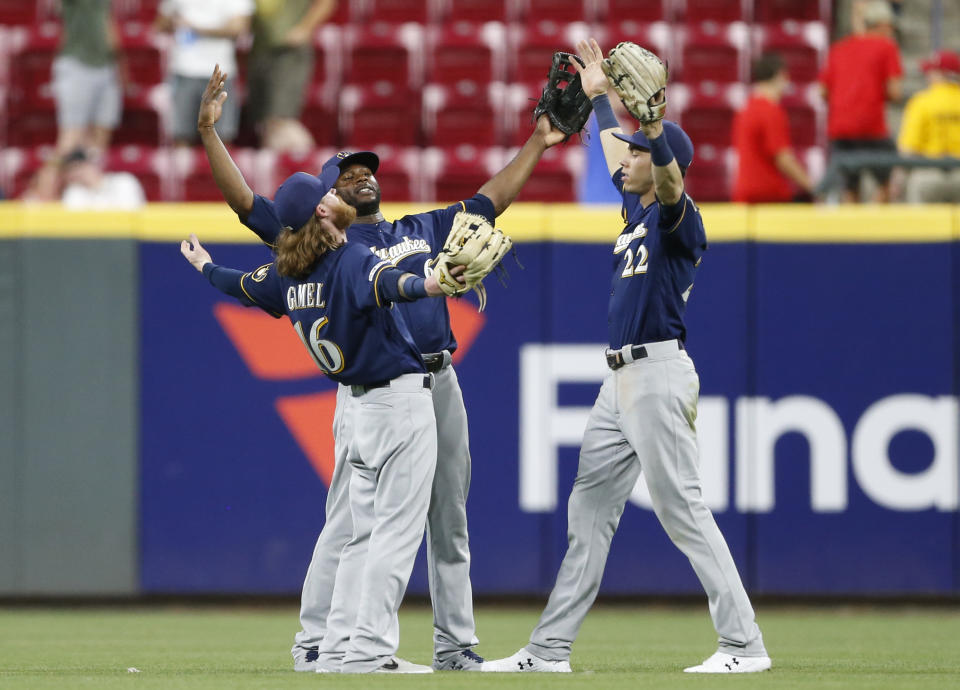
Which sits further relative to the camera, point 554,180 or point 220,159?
point 554,180

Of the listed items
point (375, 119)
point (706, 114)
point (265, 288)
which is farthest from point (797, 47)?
point (265, 288)

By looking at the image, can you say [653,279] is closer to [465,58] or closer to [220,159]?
[220,159]

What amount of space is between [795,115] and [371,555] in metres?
6.91

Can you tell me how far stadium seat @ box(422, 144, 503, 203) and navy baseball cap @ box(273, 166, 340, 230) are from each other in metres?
5.24

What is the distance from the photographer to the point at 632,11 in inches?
469

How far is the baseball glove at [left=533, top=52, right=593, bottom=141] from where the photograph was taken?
234 inches

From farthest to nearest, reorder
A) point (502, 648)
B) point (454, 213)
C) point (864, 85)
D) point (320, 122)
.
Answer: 1. point (320, 122)
2. point (864, 85)
3. point (502, 648)
4. point (454, 213)

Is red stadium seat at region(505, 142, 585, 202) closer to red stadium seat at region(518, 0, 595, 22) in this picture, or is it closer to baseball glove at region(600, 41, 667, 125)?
red stadium seat at region(518, 0, 595, 22)

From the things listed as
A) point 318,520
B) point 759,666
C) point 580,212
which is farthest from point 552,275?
point 759,666

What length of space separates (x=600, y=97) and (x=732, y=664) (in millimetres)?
2153

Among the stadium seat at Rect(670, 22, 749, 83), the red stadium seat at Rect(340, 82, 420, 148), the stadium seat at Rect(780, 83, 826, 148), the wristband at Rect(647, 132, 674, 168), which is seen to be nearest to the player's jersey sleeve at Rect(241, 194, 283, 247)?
the wristband at Rect(647, 132, 674, 168)

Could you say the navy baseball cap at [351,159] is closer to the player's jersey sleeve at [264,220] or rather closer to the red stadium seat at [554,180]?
the player's jersey sleeve at [264,220]

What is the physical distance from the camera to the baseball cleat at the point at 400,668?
515 cm

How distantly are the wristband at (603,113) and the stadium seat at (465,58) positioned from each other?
5500mm
